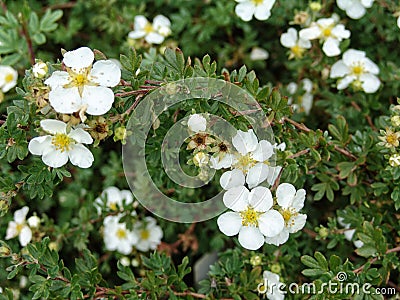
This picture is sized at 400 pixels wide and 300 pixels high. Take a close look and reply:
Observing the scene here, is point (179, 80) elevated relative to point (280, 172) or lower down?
elevated

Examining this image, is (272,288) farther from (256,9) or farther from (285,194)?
(256,9)

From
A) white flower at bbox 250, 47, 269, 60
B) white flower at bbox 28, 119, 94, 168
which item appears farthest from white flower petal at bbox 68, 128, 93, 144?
white flower at bbox 250, 47, 269, 60

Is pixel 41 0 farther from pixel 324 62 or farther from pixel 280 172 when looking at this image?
pixel 280 172

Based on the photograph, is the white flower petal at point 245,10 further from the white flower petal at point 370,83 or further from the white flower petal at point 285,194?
the white flower petal at point 285,194

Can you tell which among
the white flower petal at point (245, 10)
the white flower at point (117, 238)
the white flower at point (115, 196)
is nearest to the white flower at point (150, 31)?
the white flower petal at point (245, 10)

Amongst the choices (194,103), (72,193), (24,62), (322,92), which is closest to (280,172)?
(194,103)

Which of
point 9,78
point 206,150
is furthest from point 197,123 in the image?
point 9,78
